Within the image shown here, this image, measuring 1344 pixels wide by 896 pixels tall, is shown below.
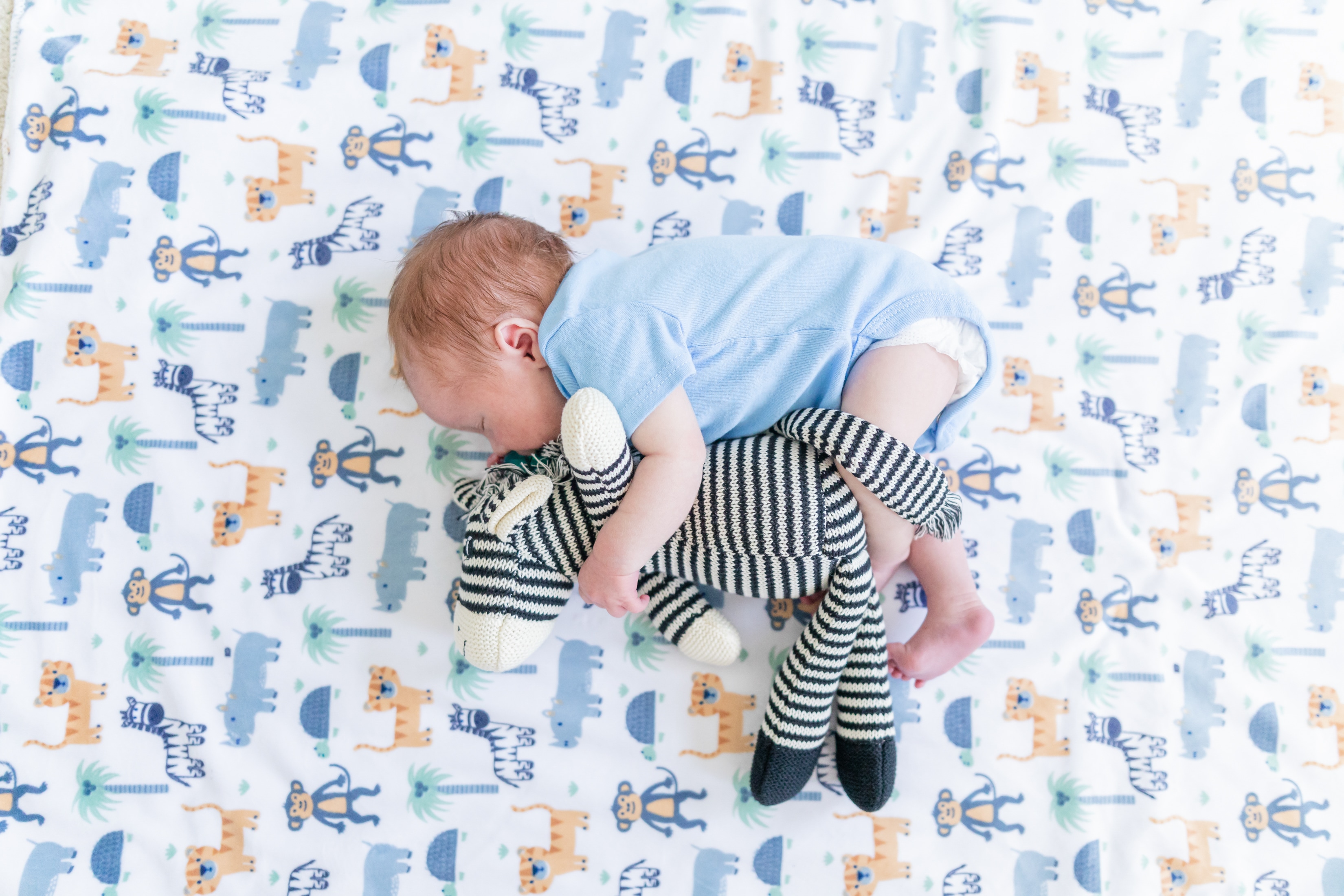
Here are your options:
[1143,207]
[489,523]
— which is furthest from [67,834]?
[1143,207]

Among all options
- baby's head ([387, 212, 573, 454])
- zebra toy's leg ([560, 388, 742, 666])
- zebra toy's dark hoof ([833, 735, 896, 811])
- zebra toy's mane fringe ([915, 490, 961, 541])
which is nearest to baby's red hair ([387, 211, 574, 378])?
baby's head ([387, 212, 573, 454])

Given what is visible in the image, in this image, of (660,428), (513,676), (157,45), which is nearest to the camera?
(660,428)

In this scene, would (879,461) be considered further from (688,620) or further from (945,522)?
(688,620)

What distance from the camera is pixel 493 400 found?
987 millimetres

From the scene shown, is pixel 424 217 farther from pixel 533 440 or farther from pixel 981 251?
pixel 981 251

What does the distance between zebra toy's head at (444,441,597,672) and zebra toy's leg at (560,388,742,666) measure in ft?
0.12

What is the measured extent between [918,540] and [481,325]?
0.60 m

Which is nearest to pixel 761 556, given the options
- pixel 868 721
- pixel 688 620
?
pixel 688 620

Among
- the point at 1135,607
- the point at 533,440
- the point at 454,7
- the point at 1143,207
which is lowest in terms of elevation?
the point at 1135,607

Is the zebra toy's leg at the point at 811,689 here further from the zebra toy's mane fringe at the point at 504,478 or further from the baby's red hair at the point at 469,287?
the baby's red hair at the point at 469,287

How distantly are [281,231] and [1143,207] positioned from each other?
1.19 meters

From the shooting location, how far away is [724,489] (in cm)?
98

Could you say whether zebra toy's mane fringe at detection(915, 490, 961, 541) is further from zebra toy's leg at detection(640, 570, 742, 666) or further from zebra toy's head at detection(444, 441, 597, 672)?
zebra toy's head at detection(444, 441, 597, 672)

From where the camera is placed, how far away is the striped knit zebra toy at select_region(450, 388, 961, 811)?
96 centimetres
